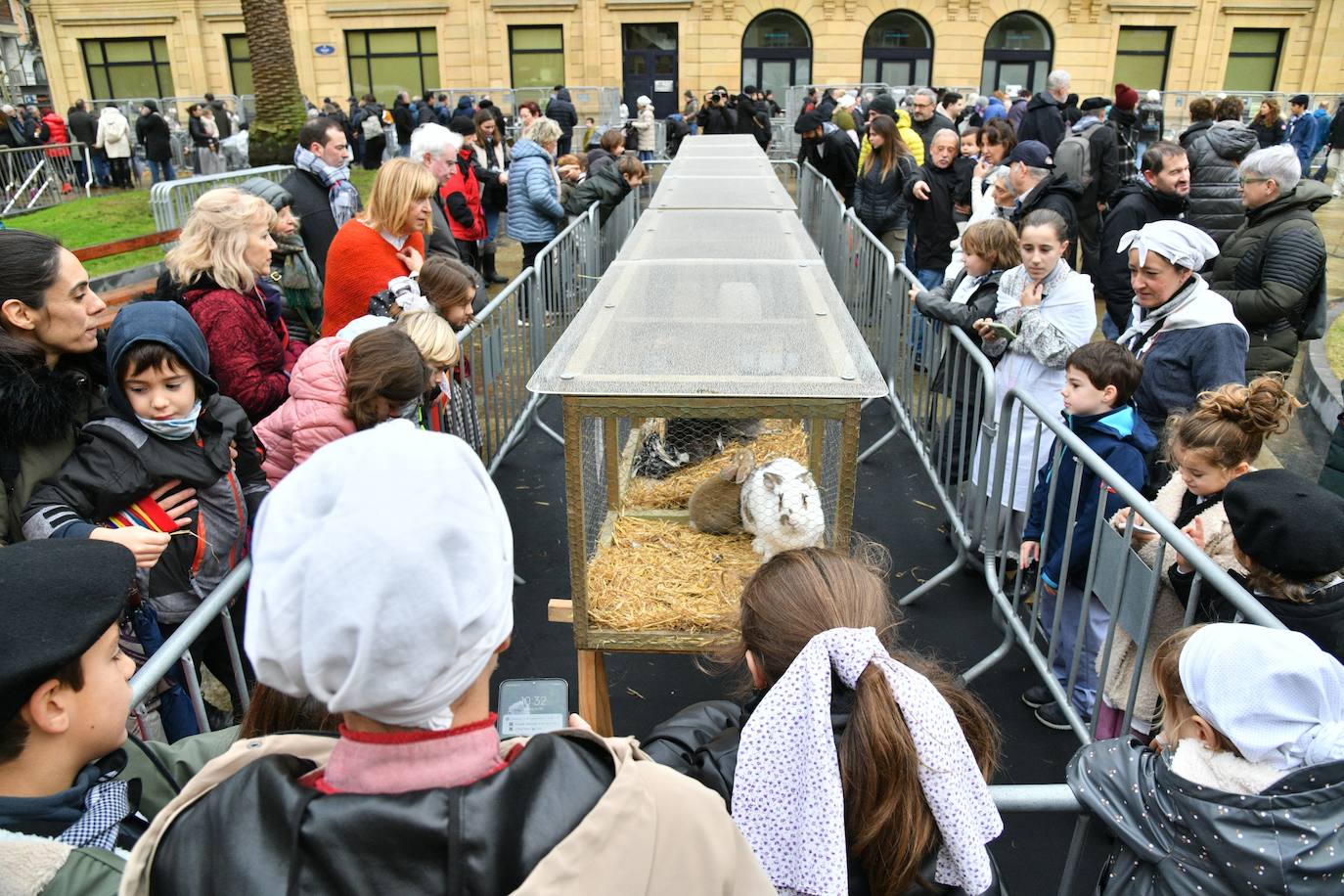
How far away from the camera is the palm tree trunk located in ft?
49.6

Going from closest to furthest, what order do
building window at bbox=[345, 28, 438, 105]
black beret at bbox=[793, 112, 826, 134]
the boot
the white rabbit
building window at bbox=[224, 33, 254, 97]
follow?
the white rabbit, the boot, black beret at bbox=[793, 112, 826, 134], building window at bbox=[345, 28, 438, 105], building window at bbox=[224, 33, 254, 97]

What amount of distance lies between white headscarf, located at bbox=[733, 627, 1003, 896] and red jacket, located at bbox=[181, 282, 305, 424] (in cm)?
290

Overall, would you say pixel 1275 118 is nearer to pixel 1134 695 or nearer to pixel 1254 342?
pixel 1254 342

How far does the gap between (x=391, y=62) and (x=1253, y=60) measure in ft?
96.4

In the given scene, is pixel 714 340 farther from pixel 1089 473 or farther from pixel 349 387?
pixel 1089 473

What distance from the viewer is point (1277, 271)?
4.69m

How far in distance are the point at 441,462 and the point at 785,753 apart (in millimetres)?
885

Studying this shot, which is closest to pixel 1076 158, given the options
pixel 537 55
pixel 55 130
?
pixel 55 130

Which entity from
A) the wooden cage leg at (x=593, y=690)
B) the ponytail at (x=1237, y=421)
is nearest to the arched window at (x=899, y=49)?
the ponytail at (x=1237, y=421)

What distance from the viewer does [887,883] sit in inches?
64.4

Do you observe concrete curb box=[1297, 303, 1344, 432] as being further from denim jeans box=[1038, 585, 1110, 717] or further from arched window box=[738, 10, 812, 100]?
arched window box=[738, 10, 812, 100]

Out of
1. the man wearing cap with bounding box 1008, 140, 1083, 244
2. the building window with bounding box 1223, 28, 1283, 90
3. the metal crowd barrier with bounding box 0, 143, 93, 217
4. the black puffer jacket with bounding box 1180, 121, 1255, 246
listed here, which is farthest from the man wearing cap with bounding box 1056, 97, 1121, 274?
the building window with bounding box 1223, 28, 1283, 90

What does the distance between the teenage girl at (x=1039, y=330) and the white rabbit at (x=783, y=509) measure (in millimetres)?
1265

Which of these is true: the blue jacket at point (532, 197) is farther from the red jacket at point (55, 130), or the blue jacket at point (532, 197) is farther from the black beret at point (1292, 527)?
the red jacket at point (55, 130)
